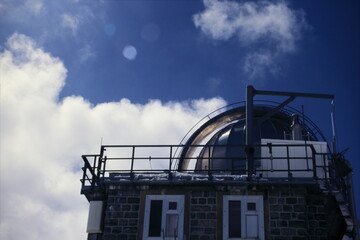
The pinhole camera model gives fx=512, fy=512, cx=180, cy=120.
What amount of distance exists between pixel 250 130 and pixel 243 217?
4.00m

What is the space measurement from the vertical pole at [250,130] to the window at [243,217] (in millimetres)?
885

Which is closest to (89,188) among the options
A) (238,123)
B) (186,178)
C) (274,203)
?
(186,178)

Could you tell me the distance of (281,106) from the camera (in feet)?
68.8

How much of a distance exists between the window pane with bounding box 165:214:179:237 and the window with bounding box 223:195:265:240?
1601mm

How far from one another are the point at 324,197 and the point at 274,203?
190cm

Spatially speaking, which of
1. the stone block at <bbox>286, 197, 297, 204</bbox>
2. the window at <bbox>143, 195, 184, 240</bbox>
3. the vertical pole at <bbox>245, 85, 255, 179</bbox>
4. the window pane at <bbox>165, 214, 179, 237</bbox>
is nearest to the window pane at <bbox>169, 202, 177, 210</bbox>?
the window at <bbox>143, 195, 184, 240</bbox>

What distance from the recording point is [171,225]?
1698cm

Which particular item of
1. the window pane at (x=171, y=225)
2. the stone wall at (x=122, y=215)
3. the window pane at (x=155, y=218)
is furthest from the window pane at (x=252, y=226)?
the stone wall at (x=122, y=215)

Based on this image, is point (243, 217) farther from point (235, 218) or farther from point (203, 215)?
point (203, 215)

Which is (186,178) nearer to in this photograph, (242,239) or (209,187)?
(209,187)

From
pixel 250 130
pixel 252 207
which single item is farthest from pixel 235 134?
pixel 252 207

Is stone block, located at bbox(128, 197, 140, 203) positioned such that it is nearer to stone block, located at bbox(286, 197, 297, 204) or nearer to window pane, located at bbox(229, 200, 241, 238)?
window pane, located at bbox(229, 200, 241, 238)

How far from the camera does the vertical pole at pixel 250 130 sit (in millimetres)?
17969

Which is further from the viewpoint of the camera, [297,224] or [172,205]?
[172,205]
